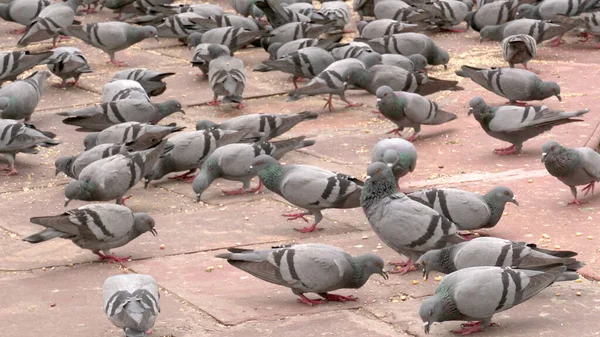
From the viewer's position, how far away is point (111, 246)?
7.83 m

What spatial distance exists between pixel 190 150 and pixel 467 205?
300 centimetres

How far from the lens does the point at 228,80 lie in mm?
12062

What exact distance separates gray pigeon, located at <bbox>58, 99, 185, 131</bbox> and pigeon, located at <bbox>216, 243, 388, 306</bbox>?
425 centimetres

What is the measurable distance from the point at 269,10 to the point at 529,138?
5938 mm

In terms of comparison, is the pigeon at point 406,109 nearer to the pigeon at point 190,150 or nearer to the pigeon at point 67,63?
the pigeon at point 190,150

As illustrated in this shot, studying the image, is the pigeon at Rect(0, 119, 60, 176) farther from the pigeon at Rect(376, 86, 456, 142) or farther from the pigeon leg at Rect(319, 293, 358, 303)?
the pigeon leg at Rect(319, 293, 358, 303)

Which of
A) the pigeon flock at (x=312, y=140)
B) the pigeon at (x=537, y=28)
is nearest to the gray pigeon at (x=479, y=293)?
the pigeon flock at (x=312, y=140)

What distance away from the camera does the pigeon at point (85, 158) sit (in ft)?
31.5

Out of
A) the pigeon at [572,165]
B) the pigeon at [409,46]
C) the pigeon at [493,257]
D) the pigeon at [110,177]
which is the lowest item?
the pigeon at [409,46]

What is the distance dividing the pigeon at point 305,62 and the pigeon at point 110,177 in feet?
12.6

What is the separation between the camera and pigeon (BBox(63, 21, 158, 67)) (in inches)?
562

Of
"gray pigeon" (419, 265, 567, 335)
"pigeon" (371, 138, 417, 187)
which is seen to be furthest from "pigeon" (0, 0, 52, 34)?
"gray pigeon" (419, 265, 567, 335)

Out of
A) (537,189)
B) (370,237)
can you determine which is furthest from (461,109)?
(370,237)

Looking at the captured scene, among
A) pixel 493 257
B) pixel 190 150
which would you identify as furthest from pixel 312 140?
pixel 493 257
